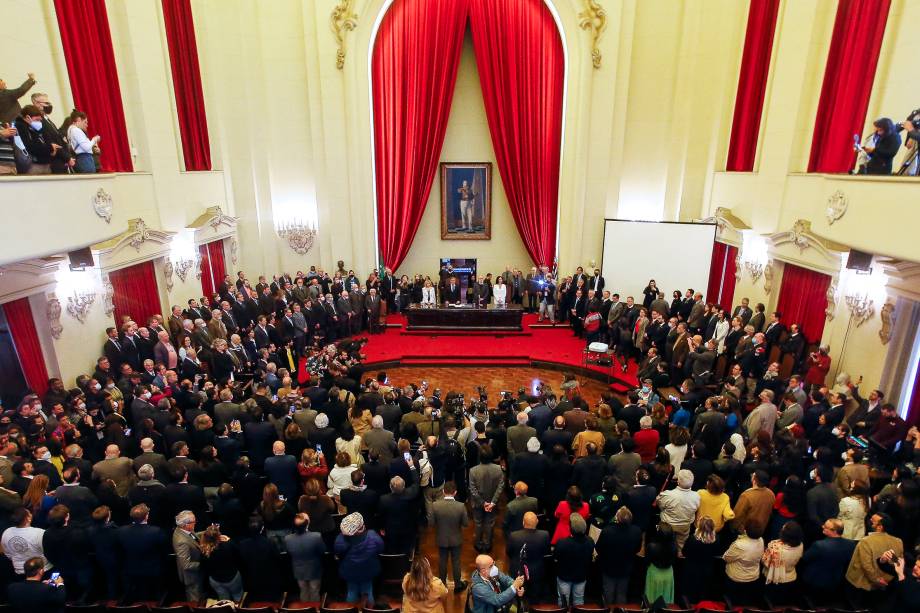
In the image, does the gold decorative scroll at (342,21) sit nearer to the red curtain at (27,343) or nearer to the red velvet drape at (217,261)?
the red velvet drape at (217,261)

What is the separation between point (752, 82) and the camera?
11.5 meters

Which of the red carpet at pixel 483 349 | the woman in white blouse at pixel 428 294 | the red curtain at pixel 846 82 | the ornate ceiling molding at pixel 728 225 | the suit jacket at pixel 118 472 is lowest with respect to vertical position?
the red carpet at pixel 483 349

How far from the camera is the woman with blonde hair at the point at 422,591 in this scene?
12.2ft

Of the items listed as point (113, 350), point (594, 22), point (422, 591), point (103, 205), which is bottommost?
point (113, 350)

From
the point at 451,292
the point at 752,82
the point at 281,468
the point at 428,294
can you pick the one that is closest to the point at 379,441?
the point at 281,468

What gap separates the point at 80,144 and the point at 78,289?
241cm

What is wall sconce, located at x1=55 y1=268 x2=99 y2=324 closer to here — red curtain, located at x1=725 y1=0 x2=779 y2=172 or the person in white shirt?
the person in white shirt

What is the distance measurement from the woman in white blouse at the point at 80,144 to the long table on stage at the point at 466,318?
278 inches

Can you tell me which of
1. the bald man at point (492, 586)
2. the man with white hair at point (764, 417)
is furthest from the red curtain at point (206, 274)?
the man with white hair at point (764, 417)

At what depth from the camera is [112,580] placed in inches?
189

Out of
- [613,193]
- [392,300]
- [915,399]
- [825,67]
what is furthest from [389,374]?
[825,67]

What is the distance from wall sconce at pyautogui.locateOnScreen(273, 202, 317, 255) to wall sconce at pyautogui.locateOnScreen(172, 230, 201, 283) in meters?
→ 2.79

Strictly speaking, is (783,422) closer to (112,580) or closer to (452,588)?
(452,588)

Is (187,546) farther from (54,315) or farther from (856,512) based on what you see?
(856,512)
